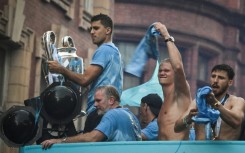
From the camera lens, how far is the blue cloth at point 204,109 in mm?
6348

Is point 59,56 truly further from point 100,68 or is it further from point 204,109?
point 204,109

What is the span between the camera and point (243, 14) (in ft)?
107

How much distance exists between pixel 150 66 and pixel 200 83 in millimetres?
2307

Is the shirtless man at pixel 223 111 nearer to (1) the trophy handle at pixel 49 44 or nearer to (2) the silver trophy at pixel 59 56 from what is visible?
(2) the silver trophy at pixel 59 56

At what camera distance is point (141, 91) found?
10.9 metres

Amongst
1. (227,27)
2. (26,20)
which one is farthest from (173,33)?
(26,20)

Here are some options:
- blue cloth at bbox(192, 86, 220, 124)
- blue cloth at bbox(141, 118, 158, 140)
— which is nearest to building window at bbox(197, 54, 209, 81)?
blue cloth at bbox(141, 118, 158, 140)

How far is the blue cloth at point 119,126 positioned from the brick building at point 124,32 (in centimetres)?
718

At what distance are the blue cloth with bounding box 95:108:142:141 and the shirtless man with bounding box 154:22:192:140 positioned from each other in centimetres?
45

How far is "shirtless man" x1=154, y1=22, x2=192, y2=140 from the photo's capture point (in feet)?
24.6

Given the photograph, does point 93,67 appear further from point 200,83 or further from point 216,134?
point 200,83

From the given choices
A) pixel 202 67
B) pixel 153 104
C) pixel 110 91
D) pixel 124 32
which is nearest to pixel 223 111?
pixel 110 91

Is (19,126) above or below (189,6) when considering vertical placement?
below

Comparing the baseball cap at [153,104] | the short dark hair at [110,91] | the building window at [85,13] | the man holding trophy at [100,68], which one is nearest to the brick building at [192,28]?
the building window at [85,13]
